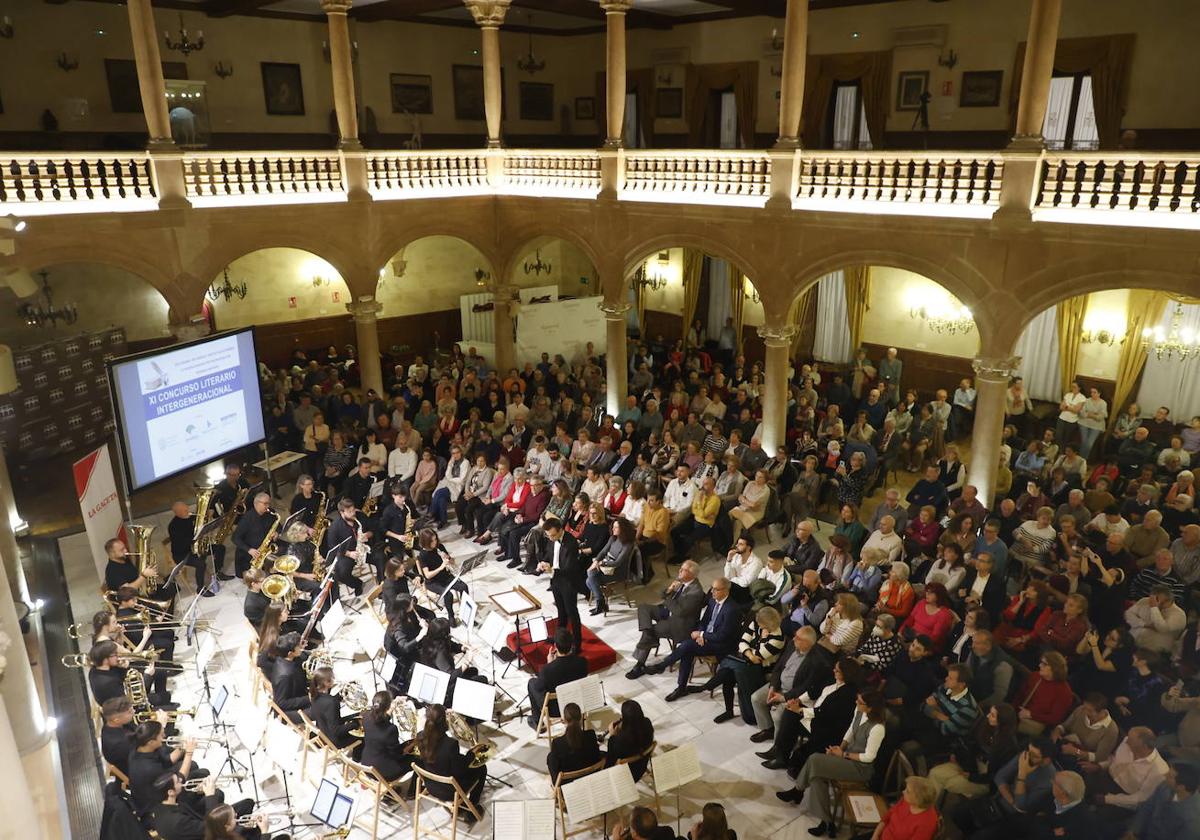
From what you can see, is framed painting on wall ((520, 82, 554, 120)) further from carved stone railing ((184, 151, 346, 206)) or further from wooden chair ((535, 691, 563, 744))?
wooden chair ((535, 691, 563, 744))

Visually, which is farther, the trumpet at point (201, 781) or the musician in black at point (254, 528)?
the musician in black at point (254, 528)

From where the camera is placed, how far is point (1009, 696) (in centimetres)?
679

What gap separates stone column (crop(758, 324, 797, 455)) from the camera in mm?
12227

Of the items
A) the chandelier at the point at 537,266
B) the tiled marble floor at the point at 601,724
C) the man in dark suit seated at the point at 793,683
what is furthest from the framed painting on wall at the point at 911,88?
the man in dark suit seated at the point at 793,683

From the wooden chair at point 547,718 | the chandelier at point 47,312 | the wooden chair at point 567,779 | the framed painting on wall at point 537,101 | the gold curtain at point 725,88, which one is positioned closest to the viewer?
the wooden chair at point 567,779

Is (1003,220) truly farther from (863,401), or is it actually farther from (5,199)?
(5,199)

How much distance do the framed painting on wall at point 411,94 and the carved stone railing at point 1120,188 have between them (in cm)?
1306

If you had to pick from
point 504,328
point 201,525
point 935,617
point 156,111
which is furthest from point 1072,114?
point 201,525

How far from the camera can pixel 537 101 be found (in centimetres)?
2019

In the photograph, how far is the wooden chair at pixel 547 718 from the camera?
7.12m

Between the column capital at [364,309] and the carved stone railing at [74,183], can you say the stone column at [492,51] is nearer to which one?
the column capital at [364,309]

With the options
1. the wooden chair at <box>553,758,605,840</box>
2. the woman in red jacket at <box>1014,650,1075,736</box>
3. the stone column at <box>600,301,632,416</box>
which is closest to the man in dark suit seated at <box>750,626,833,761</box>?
the woman in red jacket at <box>1014,650,1075,736</box>

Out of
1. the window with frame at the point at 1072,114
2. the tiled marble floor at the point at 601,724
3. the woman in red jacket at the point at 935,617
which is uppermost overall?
the window with frame at the point at 1072,114

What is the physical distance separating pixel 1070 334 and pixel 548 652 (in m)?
10.5
